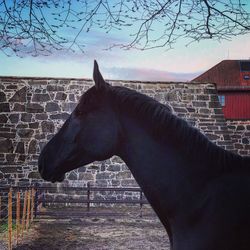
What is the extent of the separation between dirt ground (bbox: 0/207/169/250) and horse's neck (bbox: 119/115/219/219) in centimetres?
473

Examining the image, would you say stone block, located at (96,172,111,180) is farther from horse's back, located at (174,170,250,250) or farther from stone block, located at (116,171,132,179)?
horse's back, located at (174,170,250,250)

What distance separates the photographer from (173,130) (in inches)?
86.0

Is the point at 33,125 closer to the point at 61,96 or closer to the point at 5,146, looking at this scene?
the point at 5,146

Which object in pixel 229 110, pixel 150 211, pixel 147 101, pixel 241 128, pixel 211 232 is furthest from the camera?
pixel 229 110

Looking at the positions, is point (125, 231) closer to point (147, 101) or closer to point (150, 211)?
point (150, 211)

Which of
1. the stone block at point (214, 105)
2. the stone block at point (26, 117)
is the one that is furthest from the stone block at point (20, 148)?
the stone block at point (214, 105)

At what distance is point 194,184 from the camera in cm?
209

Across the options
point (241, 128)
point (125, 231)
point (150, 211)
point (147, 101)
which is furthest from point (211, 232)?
point (241, 128)

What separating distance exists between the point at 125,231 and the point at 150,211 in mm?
2792

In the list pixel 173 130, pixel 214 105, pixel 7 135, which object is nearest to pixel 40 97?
pixel 7 135

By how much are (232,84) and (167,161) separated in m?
27.7

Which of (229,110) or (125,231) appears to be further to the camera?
(229,110)

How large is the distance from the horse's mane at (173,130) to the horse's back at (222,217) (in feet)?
0.36

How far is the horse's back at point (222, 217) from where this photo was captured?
1874 mm
